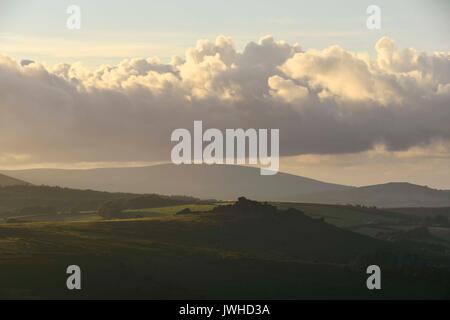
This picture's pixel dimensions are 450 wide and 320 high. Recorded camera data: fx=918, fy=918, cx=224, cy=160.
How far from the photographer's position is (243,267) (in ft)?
559

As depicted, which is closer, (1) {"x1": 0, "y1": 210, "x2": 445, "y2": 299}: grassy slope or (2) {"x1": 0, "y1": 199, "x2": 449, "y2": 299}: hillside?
(1) {"x1": 0, "y1": 210, "x2": 445, "y2": 299}: grassy slope

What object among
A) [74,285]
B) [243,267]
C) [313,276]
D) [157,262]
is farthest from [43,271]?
[313,276]

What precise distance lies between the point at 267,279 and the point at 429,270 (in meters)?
35.7

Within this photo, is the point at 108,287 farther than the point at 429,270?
No

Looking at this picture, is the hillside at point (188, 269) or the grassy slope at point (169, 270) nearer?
the grassy slope at point (169, 270)

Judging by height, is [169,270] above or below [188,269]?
below

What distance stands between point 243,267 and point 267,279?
32.5 ft

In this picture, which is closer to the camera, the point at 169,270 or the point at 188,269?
the point at 169,270
